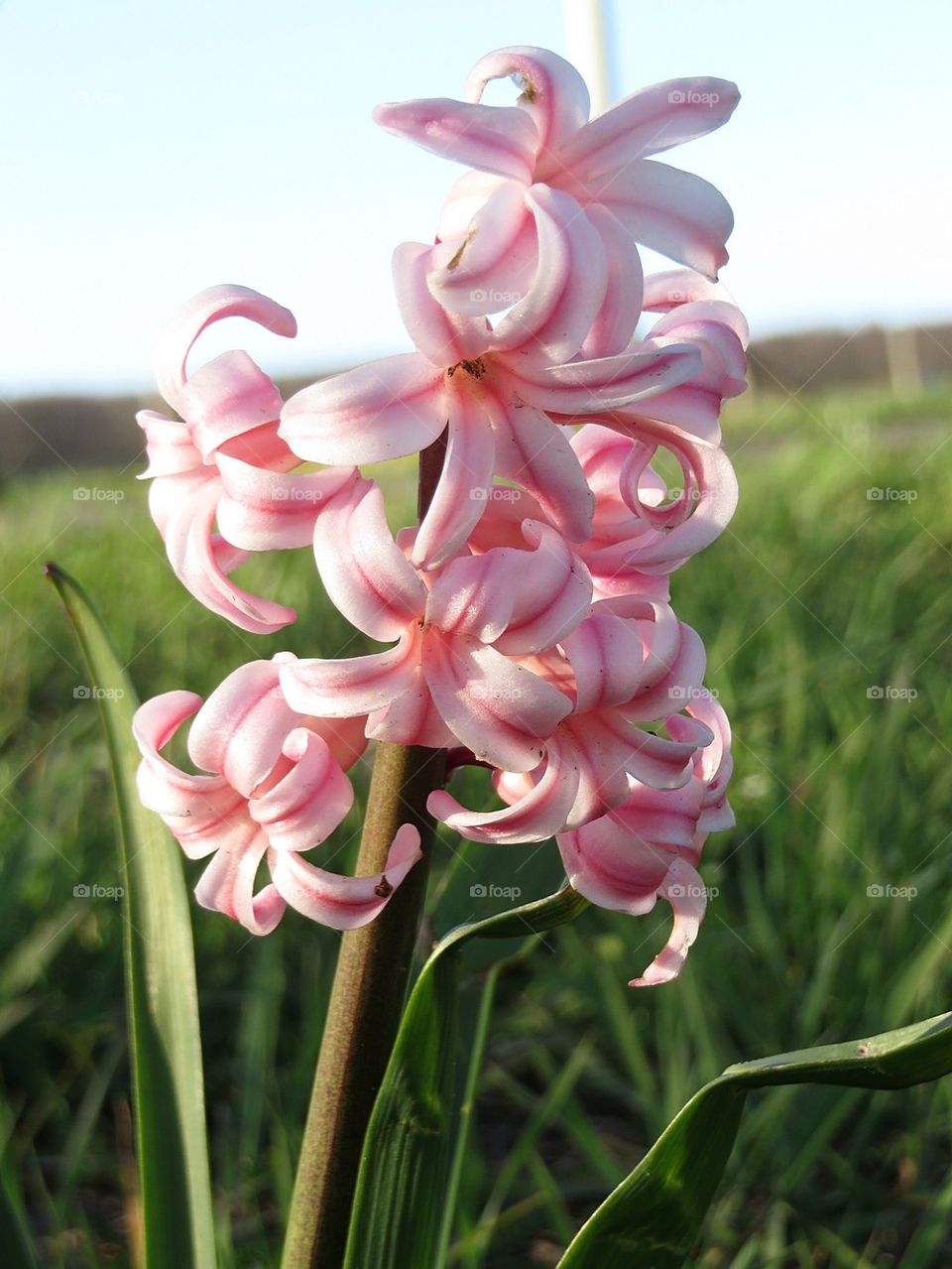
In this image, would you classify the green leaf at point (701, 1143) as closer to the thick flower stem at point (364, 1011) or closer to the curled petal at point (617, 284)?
the thick flower stem at point (364, 1011)

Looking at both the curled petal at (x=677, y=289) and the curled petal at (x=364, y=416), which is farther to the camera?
the curled petal at (x=677, y=289)

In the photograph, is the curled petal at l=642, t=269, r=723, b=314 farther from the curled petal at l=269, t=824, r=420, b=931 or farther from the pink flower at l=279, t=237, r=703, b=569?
the curled petal at l=269, t=824, r=420, b=931

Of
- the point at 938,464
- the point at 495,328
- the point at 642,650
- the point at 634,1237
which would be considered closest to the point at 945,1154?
the point at 634,1237

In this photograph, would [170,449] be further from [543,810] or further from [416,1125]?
[416,1125]

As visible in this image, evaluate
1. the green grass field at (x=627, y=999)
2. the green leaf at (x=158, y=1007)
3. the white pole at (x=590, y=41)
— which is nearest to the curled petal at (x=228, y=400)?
the green leaf at (x=158, y=1007)

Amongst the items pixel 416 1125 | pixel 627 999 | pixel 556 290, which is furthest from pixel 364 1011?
pixel 627 999

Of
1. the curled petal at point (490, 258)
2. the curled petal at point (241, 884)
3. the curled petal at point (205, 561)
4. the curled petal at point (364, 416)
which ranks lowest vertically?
the curled petal at point (241, 884)

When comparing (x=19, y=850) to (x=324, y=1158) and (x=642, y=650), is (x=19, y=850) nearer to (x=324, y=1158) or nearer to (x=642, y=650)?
(x=324, y=1158)
